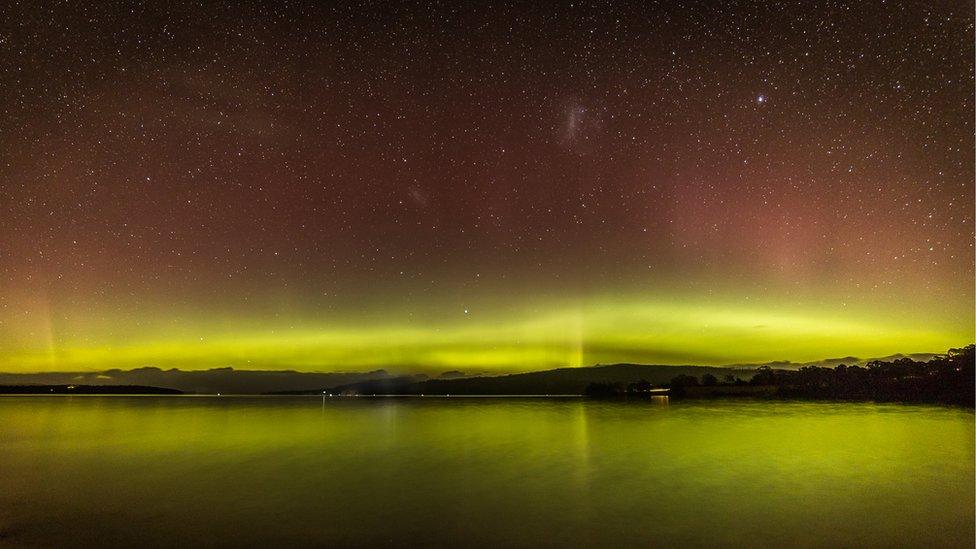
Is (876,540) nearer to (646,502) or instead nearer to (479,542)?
(646,502)

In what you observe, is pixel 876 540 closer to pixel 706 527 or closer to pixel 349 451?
pixel 706 527

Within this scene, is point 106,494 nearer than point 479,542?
No

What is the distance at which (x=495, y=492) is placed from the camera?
16.3m

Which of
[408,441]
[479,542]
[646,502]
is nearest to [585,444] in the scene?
[408,441]

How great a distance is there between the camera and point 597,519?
13.1 meters

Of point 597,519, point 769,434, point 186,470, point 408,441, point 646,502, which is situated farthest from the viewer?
point 769,434

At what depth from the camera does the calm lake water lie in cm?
1182

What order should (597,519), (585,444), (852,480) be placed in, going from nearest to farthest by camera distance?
(597,519) < (852,480) < (585,444)

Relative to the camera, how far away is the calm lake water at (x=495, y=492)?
38.8ft

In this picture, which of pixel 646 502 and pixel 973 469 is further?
pixel 973 469

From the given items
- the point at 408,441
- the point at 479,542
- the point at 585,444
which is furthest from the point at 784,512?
the point at 408,441

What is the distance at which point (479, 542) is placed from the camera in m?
11.3

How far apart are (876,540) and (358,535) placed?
379 inches

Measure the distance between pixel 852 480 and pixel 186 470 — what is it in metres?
20.7
